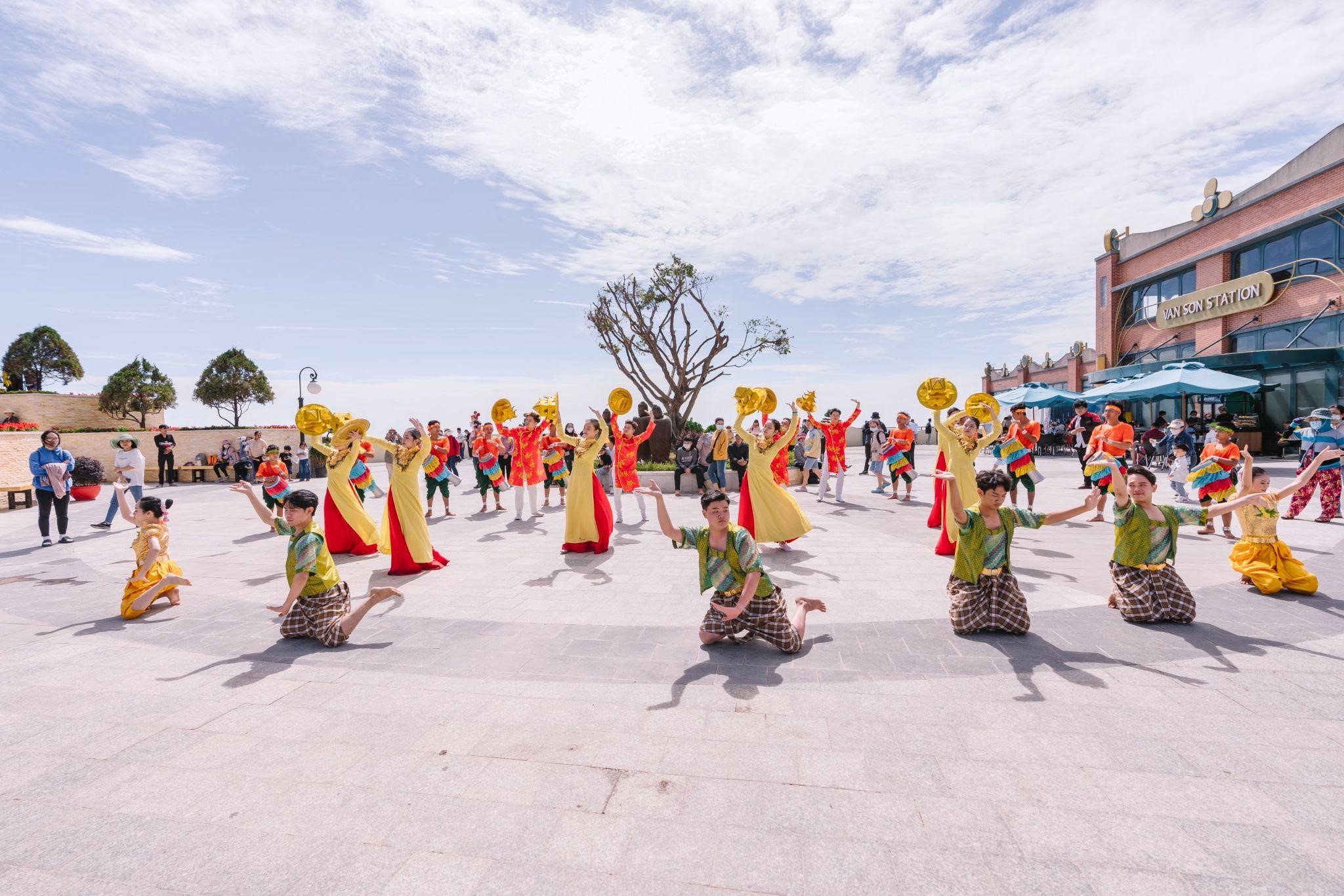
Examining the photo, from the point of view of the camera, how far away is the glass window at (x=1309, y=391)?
1906 cm

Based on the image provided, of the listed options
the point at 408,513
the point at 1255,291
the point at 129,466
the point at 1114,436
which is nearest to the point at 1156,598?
the point at 1114,436

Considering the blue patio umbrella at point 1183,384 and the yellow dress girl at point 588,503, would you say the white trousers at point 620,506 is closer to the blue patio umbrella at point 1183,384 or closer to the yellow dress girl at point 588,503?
the yellow dress girl at point 588,503

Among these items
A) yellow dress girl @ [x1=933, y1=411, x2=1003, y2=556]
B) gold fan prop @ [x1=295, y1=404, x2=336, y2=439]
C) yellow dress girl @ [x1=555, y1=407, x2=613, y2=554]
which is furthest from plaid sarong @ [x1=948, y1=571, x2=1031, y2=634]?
gold fan prop @ [x1=295, y1=404, x2=336, y2=439]

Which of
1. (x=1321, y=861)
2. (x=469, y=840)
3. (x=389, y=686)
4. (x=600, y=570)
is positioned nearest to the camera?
(x=1321, y=861)

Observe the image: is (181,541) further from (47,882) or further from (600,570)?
(47,882)

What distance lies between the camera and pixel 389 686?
392 cm

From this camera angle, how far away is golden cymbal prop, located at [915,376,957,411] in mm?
7379

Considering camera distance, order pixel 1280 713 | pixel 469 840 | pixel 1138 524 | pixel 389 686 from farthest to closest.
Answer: pixel 1138 524
pixel 389 686
pixel 1280 713
pixel 469 840

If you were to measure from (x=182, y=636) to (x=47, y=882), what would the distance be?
3230mm

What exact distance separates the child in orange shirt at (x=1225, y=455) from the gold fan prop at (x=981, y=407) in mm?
3461

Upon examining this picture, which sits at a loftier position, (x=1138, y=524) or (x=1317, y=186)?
(x=1317, y=186)

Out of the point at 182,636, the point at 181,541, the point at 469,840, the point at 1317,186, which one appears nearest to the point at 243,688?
the point at 182,636

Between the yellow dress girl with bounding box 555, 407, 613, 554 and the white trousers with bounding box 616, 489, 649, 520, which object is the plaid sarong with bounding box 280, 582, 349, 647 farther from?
the white trousers with bounding box 616, 489, 649, 520

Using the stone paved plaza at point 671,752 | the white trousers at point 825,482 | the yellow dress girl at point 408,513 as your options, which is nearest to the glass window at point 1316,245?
the white trousers at point 825,482
